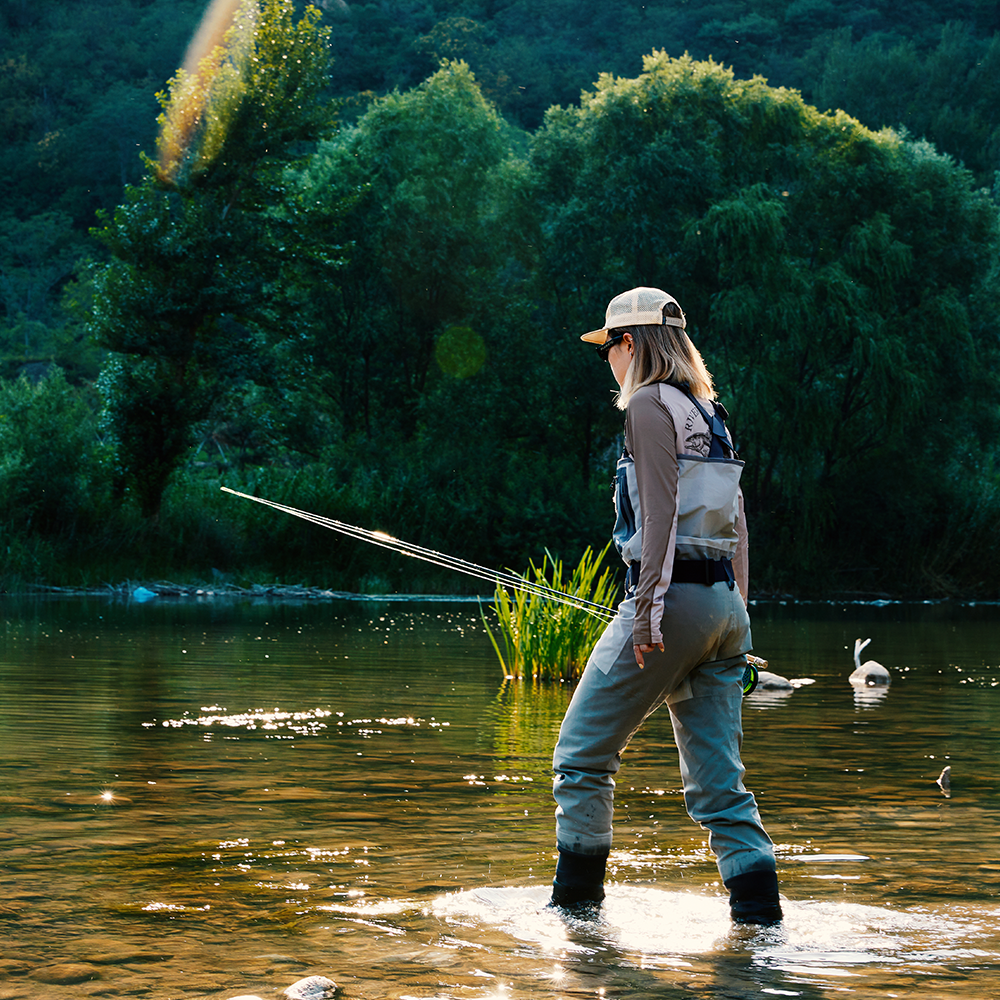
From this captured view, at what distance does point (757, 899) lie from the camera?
4.46 metres

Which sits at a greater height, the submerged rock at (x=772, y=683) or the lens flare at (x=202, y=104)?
the lens flare at (x=202, y=104)

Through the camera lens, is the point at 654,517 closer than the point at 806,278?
Yes

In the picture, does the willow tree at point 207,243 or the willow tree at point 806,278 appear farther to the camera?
the willow tree at point 806,278

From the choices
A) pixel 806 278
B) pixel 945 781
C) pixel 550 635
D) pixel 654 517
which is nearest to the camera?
pixel 654 517

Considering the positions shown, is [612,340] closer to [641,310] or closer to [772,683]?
[641,310]

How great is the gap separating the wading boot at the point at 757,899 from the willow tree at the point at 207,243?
2823 centimetres

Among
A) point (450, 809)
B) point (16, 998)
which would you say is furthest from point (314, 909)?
point (450, 809)

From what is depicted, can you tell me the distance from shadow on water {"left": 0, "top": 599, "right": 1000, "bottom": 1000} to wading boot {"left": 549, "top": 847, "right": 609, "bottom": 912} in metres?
0.10

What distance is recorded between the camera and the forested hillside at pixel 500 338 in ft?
104

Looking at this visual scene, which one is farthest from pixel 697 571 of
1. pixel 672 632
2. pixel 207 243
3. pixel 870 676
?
pixel 207 243

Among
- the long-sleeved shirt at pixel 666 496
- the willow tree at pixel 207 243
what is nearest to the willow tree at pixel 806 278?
the willow tree at pixel 207 243

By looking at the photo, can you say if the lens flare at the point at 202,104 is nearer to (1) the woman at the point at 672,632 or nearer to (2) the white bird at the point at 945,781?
(2) the white bird at the point at 945,781

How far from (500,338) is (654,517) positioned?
3499 centimetres

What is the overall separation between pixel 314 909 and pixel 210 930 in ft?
1.29
